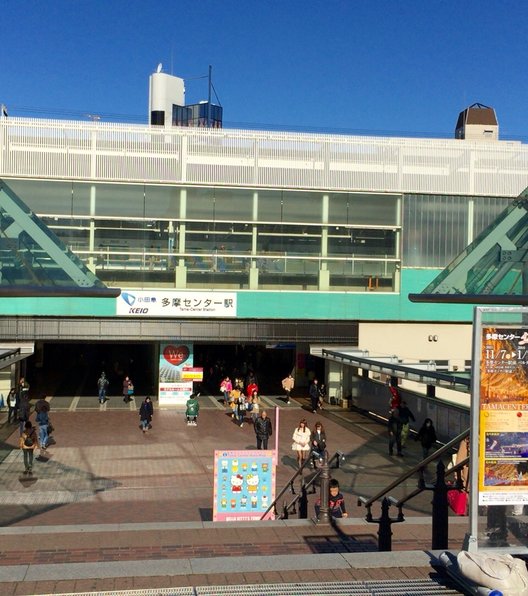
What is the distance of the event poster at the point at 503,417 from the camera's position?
662 centimetres

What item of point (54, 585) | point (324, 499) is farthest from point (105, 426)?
point (54, 585)

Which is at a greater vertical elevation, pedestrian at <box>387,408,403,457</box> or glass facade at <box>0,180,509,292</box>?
glass facade at <box>0,180,509,292</box>

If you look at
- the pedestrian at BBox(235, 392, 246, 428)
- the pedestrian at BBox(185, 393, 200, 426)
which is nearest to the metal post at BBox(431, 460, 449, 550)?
the pedestrian at BBox(185, 393, 200, 426)

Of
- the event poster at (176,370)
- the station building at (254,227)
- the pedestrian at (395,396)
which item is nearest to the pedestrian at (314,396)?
the station building at (254,227)

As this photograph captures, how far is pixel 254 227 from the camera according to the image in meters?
29.8

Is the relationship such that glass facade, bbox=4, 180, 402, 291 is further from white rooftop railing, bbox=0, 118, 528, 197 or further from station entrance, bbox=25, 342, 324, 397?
station entrance, bbox=25, 342, 324, 397

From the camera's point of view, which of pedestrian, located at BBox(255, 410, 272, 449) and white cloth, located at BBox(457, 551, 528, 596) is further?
pedestrian, located at BBox(255, 410, 272, 449)

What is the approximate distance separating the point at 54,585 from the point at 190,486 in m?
9.85

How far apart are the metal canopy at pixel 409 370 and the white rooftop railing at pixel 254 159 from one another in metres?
6.55

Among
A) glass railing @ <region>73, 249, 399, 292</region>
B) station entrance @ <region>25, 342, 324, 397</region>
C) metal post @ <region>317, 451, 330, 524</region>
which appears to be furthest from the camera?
station entrance @ <region>25, 342, 324, 397</region>

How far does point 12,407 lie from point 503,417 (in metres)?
20.2

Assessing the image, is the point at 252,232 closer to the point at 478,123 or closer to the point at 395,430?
the point at 395,430

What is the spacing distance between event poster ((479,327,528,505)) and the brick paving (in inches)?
40.8

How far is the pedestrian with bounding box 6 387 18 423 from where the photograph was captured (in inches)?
947
